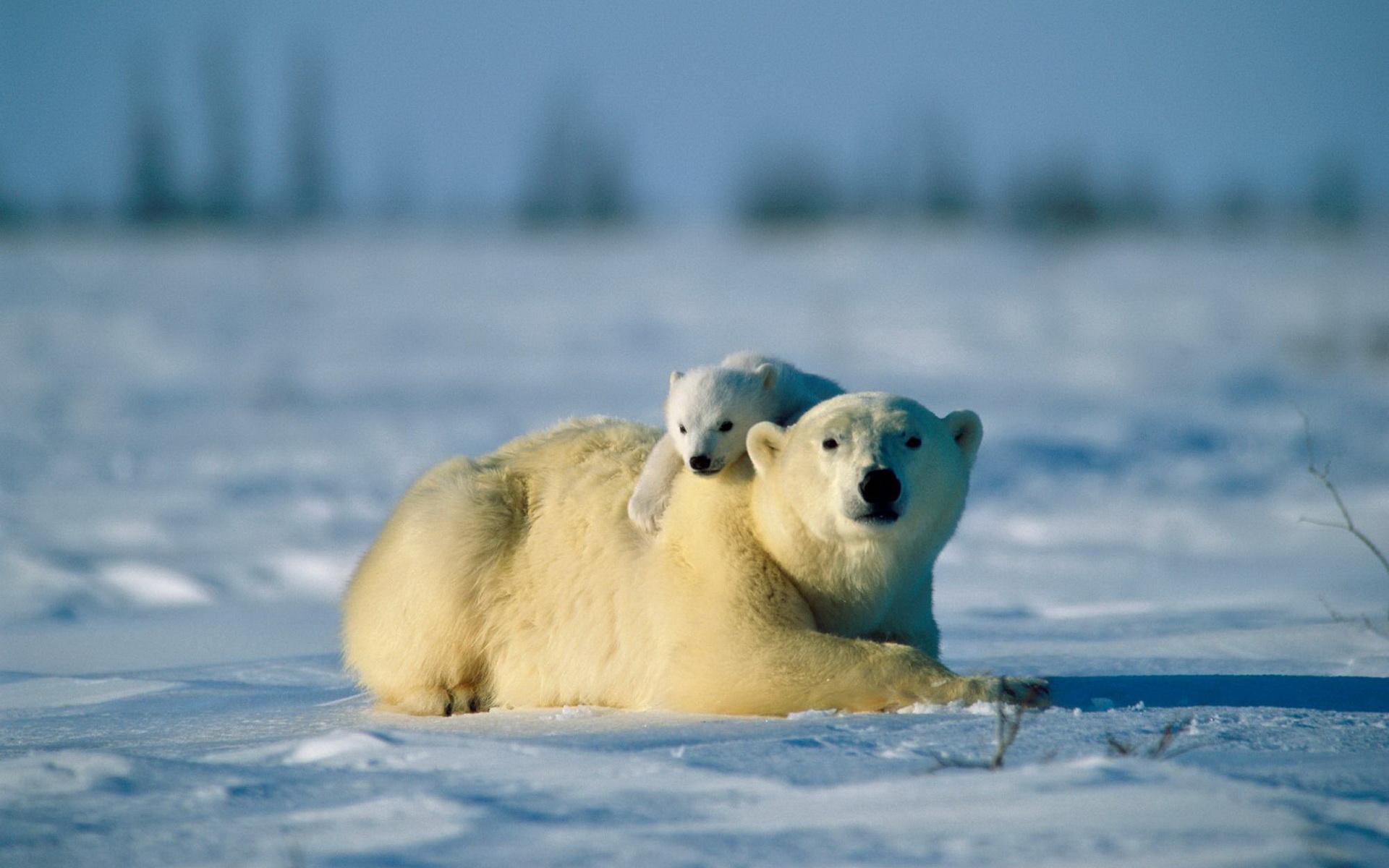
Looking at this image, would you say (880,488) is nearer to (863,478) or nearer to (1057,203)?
(863,478)

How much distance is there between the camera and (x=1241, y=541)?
23.1 feet

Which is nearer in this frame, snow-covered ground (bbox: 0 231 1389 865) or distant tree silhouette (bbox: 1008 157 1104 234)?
snow-covered ground (bbox: 0 231 1389 865)

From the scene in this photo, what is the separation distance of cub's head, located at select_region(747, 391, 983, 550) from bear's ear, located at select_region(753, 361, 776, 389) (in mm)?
447

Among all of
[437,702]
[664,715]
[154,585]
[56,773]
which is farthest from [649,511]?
[154,585]

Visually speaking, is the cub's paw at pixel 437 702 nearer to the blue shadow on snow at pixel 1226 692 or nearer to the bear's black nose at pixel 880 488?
the bear's black nose at pixel 880 488

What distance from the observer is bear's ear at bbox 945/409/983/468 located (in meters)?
3.26

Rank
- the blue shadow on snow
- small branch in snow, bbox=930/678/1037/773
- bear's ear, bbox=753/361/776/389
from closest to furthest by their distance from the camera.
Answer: small branch in snow, bbox=930/678/1037/773
the blue shadow on snow
bear's ear, bbox=753/361/776/389

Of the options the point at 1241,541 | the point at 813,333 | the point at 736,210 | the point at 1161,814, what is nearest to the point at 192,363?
the point at 813,333

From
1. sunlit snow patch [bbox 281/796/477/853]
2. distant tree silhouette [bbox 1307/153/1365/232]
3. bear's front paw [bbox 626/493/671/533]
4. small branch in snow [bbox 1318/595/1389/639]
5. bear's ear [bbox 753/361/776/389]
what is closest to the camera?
sunlit snow patch [bbox 281/796/477/853]

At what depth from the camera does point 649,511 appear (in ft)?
11.7

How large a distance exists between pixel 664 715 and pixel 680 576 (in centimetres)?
35

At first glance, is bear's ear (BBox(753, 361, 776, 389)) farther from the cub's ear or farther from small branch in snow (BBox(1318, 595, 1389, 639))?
small branch in snow (BBox(1318, 595, 1389, 639))

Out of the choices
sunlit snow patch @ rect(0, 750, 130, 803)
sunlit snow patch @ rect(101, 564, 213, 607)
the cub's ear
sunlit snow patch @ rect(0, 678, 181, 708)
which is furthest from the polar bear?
sunlit snow patch @ rect(101, 564, 213, 607)

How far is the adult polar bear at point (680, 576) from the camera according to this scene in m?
3.05
